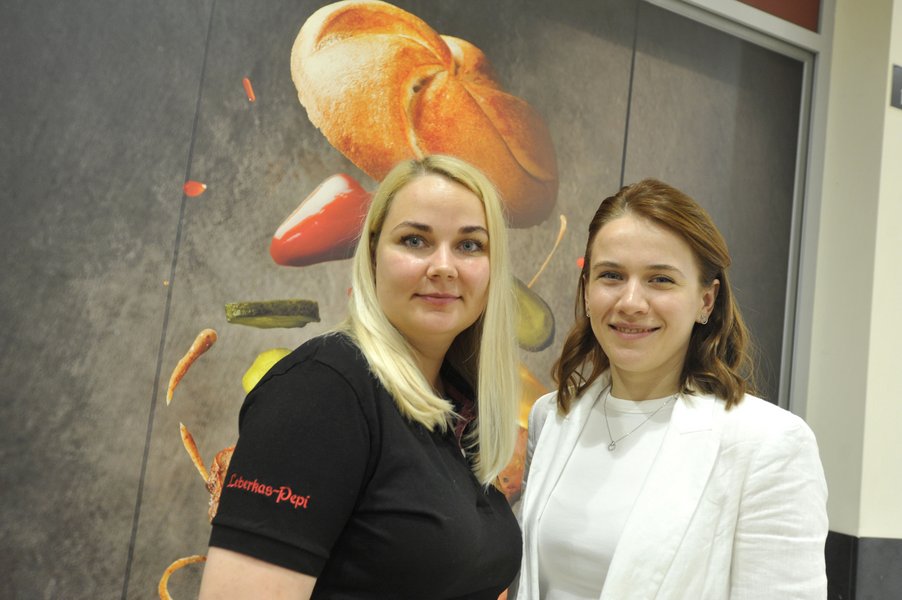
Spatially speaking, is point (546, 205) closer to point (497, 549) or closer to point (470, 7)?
point (470, 7)

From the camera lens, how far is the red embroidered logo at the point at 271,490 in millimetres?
1193

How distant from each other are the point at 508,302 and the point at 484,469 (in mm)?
361

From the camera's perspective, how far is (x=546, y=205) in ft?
9.84

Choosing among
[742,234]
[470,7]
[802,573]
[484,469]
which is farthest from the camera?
[742,234]

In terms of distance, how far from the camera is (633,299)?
5.60ft

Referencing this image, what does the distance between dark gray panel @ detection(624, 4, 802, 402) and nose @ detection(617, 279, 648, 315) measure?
1.57 m

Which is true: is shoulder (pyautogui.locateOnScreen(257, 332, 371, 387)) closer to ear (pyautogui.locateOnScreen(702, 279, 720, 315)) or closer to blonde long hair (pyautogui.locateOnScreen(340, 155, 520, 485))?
blonde long hair (pyautogui.locateOnScreen(340, 155, 520, 485))

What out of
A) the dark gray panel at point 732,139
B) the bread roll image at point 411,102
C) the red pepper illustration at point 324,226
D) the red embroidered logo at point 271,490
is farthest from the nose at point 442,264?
the dark gray panel at point 732,139

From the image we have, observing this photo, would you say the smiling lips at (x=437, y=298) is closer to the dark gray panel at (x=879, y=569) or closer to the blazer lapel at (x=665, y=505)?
the blazer lapel at (x=665, y=505)

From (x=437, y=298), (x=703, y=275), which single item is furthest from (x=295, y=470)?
(x=703, y=275)

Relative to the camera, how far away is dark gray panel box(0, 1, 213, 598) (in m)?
2.15

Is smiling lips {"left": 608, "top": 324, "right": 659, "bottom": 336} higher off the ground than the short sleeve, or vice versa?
smiling lips {"left": 608, "top": 324, "right": 659, "bottom": 336}

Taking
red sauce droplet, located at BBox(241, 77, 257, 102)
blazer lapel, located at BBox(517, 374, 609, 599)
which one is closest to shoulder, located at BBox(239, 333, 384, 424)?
blazer lapel, located at BBox(517, 374, 609, 599)

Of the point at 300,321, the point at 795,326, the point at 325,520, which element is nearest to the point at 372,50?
the point at 300,321
